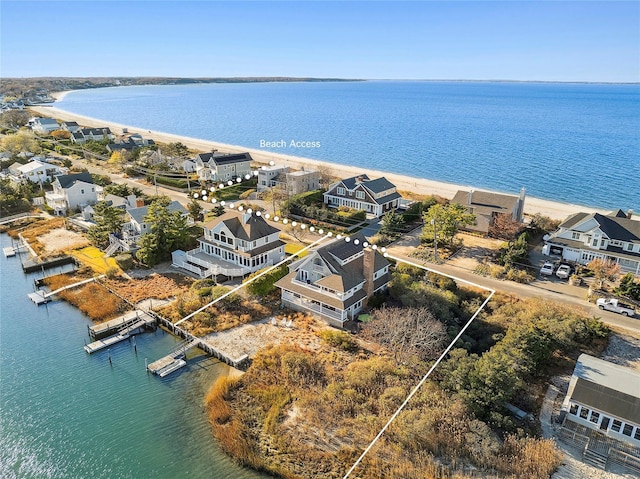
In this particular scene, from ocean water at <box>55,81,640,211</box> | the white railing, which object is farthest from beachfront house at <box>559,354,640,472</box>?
ocean water at <box>55,81,640,211</box>

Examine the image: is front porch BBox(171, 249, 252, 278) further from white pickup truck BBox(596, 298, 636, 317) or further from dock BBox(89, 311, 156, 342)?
white pickup truck BBox(596, 298, 636, 317)

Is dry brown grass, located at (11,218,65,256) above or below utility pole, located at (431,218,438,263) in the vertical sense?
below

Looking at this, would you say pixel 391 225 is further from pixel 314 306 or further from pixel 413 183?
pixel 413 183

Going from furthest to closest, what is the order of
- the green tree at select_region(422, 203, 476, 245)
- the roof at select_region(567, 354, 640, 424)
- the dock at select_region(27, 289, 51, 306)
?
the green tree at select_region(422, 203, 476, 245) < the dock at select_region(27, 289, 51, 306) < the roof at select_region(567, 354, 640, 424)

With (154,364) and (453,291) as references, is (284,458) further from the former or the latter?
(453,291)

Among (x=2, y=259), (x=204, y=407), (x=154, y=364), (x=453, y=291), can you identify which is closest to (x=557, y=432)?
(x=453, y=291)

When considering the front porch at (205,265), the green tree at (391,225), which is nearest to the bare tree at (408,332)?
the front porch at (205,265)
